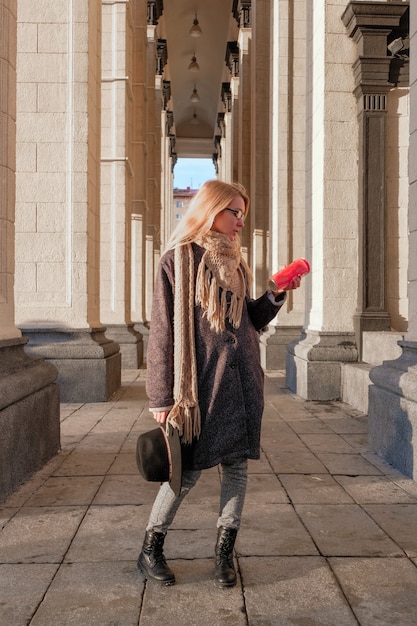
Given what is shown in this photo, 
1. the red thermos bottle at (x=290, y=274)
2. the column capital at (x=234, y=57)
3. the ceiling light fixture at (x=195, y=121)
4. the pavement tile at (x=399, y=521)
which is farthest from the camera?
the ceiling light fixture at (x=195, y=121)

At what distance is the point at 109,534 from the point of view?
3713 mm

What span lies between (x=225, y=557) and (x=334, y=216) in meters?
6.85

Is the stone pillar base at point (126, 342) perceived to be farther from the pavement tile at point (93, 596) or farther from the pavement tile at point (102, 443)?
the pavement tile at point (93, 596)

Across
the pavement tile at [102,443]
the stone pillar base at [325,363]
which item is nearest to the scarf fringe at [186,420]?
the pavement tile at [102,443]

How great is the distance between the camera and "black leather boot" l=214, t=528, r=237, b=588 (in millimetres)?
3008

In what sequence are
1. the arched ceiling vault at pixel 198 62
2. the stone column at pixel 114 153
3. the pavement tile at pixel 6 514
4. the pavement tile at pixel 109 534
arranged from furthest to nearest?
the arched ceiling vault at pixel 198 62
the stone column at pixel 114 153
the pavement tile at pixel 6 514
the pavement tile at pixel 109 534

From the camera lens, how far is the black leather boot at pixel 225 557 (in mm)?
3008

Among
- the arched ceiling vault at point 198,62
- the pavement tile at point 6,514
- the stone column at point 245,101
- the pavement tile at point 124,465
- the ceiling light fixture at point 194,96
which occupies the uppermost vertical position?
the arched ceiling vault at point 198,62

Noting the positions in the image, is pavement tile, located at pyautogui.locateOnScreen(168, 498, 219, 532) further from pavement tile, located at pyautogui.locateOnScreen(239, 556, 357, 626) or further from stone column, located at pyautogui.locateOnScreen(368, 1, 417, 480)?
stone column, located at pyautogui.locateOnScreen(368, 1, 417, 480)

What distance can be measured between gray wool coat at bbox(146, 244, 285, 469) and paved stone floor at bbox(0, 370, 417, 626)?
1.99 feet

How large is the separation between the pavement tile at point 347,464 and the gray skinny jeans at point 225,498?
223 cm

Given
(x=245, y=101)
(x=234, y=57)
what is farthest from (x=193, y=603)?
(x=234, y=57)

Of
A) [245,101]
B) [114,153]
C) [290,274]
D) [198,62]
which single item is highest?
[198,62]

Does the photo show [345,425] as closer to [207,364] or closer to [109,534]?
[109,534]
